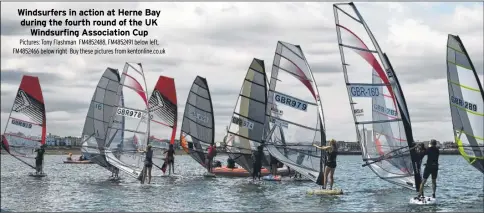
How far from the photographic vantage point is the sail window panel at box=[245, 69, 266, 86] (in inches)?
1476

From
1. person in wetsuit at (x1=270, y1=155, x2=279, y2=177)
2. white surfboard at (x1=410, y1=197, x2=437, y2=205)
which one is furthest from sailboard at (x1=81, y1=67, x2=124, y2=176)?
white surfboard at (x1=410, y1=197, x2=437, y2=205)

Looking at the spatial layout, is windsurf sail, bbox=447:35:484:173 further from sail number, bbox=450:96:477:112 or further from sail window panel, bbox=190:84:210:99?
sail window panel, bbox=190:84:210:99

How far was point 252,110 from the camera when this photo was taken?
37.0m

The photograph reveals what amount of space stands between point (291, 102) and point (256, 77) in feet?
23.0

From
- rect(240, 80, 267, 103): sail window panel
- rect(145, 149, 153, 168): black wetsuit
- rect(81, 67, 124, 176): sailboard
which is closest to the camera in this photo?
rect(145, 149, 153, 168): black wetsuit

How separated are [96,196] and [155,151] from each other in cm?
1022

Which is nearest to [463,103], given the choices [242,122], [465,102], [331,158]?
[465,102]

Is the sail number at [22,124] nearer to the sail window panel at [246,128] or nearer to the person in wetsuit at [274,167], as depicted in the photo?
the sail window panel at [246,128]

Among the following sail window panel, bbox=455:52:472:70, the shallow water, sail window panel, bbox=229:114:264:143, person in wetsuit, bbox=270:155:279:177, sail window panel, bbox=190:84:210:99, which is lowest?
the shallow water

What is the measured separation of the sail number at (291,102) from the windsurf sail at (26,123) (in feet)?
47.5

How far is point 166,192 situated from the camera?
28609mm

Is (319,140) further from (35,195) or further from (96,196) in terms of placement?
(35,195)

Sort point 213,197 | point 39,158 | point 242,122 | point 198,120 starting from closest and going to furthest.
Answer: point 213,197 < point 242,122 < point 39,158 < point 198,120

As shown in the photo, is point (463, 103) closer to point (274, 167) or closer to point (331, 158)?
point (331, 158)
